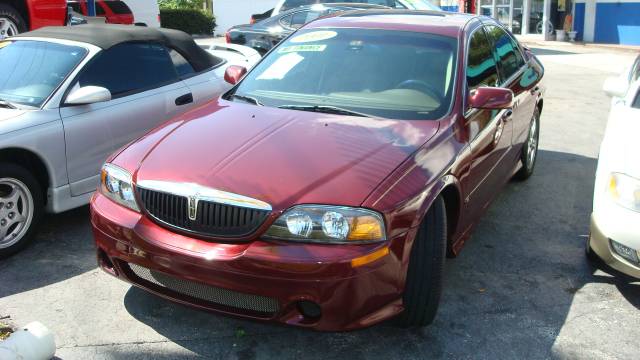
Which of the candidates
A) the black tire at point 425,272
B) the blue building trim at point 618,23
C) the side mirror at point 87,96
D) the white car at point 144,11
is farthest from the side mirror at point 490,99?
the blue building trim at point 618,23

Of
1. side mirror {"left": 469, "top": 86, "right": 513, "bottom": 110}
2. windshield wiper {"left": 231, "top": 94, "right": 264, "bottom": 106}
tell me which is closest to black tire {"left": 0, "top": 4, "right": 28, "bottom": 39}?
windshield wiper {"left": 231, "top": 94, "right": 264, "bottom": 106}

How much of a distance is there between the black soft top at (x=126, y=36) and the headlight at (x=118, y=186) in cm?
195

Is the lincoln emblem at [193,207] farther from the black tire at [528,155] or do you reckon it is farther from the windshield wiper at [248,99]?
the black tire at [528,155]

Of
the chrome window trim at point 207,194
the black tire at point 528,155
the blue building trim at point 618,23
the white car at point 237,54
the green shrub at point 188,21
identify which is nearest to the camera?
the chrome window trim at point 207,194

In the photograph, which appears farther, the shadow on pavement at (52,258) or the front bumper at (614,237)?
the shadow on pavement at (52,258)

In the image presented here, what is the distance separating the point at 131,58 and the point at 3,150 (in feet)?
4.75

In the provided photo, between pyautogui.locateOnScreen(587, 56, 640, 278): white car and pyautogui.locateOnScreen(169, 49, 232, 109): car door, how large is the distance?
10.8 ft

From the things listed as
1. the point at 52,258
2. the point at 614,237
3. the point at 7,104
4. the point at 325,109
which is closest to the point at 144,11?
the point at 7,104

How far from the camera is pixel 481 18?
493cm

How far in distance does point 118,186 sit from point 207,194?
0.65 m

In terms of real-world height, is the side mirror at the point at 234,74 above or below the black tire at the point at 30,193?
above

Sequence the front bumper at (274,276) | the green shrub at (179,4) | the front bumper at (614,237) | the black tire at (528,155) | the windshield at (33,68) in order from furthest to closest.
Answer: the green shrub at (179,4) → the black tire at (528,155) → the windshield at (33,68) → the front bumper at (614,237) → the front bumper at (274,276)

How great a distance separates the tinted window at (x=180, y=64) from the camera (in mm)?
5492

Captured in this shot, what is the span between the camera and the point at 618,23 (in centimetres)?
1952
